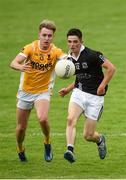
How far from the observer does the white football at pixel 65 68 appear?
18.9 meters

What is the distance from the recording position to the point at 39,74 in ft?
64.4

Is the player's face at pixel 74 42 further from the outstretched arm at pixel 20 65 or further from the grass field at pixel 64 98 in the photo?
the grass field at pixel 64 98

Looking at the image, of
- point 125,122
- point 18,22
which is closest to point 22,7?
point 18,22

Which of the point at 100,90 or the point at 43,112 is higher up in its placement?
the point at 100,90

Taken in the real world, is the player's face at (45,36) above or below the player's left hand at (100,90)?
above

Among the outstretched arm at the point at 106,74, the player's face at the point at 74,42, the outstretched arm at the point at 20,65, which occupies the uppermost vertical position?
the player's face at the point at 74,42

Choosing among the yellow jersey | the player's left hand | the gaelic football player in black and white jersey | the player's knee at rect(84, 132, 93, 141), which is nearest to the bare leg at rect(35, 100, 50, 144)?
the yellow jersey

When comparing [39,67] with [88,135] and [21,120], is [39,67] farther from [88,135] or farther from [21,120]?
[88,135]

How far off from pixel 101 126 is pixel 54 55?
18.0 feet

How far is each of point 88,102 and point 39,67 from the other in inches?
46.4

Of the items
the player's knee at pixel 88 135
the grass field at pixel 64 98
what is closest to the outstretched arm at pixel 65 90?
the player's knee at pixel 88 135

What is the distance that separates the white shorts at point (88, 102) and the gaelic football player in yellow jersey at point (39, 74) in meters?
0.61

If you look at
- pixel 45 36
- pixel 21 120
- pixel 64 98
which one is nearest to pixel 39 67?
pixel 45 36

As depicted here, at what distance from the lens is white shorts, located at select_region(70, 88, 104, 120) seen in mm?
19453
